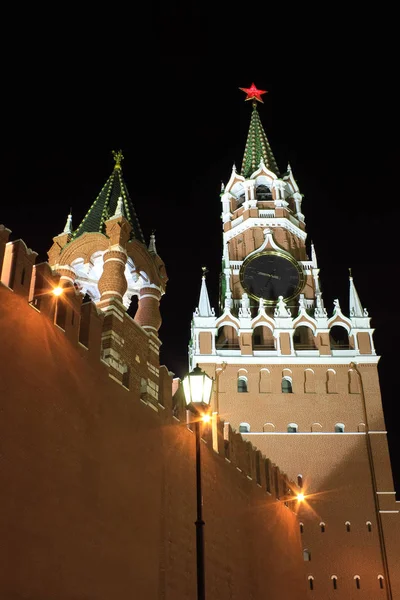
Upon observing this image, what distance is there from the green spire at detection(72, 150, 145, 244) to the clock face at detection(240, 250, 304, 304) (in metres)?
20.8

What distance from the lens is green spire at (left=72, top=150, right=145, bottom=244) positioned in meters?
17.1

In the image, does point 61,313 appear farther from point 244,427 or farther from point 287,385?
point 287,385

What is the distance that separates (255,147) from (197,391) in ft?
130

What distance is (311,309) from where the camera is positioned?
3794cm

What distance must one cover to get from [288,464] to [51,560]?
73.8 ft

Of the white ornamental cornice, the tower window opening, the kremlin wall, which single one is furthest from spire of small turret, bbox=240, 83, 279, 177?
the tower window opening

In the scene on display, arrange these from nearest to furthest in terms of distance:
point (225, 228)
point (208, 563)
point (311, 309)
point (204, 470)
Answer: point (208, 563)
point (204, 470)
point (311, 309)
point (225, 228)

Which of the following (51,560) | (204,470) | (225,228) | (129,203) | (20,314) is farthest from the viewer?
→ (225,228)

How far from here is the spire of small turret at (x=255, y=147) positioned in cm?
4606

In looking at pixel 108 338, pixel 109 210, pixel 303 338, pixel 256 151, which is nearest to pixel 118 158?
pixel 109 210

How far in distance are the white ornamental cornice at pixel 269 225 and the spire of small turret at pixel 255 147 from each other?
4.49 metres

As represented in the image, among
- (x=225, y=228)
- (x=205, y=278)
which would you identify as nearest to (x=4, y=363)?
(x=205, y=278)

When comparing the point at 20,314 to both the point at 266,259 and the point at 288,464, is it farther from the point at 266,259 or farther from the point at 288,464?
the point at 266,259

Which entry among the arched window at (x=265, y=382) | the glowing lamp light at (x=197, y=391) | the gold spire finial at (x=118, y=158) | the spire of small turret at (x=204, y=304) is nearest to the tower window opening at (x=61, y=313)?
the glowing lamp light at (x=197, y=391)
